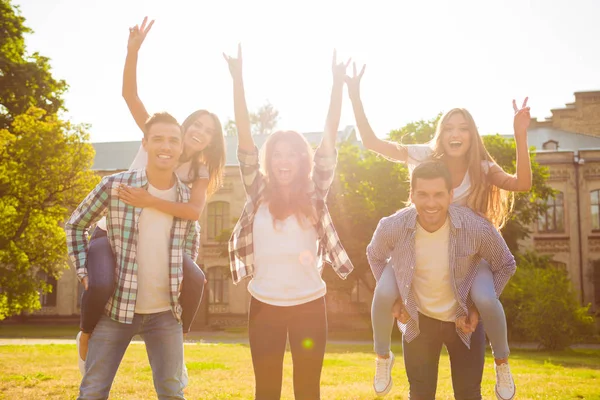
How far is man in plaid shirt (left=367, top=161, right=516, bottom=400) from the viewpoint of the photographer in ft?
14.1

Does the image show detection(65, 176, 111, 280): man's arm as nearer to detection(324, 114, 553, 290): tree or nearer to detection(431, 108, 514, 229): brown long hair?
detection(431, 108, 514, 229): brown long hair

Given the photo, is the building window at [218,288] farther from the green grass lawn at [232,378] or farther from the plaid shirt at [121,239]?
the plaid shirt at [121,239]

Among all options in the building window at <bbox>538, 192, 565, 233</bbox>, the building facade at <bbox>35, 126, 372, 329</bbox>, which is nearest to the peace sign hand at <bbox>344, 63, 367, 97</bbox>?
the building facade at <bbox>35, 126, 372, 329</bbox>

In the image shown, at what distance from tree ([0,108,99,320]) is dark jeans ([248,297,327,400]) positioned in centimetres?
1825

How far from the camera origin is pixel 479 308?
4.19 metres

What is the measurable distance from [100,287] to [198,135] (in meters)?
1.48

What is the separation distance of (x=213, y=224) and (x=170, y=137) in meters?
34.4

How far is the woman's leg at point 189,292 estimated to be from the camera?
4.38 m

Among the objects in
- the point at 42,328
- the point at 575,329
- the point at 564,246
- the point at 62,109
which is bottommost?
the point at 42,328

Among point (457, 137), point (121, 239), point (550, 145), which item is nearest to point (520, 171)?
point (457, 137)

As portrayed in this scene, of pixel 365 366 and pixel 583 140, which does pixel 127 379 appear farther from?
pixel 583 140

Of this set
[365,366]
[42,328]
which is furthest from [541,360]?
[42,328]

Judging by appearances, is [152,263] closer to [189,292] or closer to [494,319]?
[189,292]

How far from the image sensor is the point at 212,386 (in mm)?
10289
